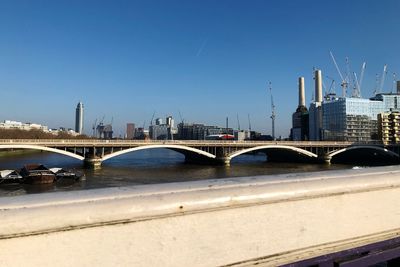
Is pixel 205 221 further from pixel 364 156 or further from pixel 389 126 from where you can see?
pixel 389 126

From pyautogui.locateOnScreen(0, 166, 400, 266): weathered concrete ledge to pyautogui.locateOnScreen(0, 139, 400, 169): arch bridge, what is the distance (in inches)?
1682

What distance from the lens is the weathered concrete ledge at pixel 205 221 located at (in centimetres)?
148

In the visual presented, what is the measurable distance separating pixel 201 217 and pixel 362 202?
1.15 m

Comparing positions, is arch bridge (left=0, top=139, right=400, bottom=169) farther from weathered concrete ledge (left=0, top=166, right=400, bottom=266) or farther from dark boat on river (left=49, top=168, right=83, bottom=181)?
weathered concrete ledge (left=0, top=166, right=400, bottom=266)

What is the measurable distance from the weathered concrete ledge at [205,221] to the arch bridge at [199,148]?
42.7 meters

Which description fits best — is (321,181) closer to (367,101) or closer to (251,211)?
(251,211)

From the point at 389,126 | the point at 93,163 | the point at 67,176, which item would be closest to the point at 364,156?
the point at 389,126

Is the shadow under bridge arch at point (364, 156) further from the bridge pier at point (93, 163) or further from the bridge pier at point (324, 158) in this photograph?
the bridge pier at point (93, 163)

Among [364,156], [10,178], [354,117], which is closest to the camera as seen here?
[10,178]

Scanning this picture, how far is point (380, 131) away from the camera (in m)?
95.0

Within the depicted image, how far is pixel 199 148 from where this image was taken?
54.2 m

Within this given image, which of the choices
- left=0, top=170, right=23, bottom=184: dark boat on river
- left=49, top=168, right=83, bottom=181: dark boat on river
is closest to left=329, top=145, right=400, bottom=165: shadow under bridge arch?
left=49, top=168, right=83, bottom=181: dark boat on river

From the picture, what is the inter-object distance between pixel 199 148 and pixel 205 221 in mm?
52489

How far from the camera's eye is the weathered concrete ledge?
4.85 ft
